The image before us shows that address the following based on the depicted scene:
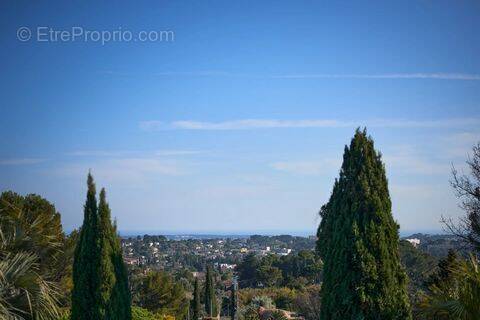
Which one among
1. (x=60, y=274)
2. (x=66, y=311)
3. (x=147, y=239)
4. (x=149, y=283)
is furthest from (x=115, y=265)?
(x=147, y=239)

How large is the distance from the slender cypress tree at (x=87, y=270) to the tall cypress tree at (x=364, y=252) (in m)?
5.09

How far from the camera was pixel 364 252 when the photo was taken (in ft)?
26.6

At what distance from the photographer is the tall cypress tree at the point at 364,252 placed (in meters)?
8.07

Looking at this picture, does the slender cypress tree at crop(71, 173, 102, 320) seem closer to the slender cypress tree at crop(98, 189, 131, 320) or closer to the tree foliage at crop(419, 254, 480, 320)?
the slender cypress tree at crop(98, 189, 131, 320)

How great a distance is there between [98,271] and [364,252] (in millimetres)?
5888

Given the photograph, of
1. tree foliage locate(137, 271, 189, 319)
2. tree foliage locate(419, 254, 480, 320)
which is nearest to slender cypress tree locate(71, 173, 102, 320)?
tree foliage locate(419, 254, 480, 320)

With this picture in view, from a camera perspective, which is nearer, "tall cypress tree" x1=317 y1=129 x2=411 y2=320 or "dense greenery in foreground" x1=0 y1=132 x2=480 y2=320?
"dense greenery in foreground" x1=0 y1=132 x2=480 y2=320

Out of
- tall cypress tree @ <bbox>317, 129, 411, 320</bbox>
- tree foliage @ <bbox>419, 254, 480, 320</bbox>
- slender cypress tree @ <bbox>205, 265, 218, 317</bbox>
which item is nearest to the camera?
tree foliage @ <bbox>419, 254, 480, 320</bbox>

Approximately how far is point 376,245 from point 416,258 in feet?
93.3

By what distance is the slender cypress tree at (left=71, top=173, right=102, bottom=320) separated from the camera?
34.2ft

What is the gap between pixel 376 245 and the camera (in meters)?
8.18

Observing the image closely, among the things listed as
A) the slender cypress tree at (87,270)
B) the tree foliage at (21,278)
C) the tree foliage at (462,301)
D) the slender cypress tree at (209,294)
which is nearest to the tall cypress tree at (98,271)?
the slender cypress tree at (87,270)

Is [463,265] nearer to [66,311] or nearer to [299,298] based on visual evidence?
[66,311]

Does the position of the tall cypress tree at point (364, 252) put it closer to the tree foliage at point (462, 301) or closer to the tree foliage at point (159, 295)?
the tree foliage at point (462, 301)
